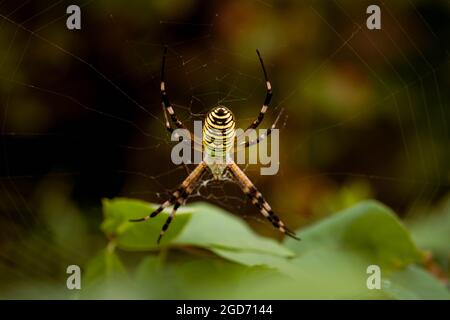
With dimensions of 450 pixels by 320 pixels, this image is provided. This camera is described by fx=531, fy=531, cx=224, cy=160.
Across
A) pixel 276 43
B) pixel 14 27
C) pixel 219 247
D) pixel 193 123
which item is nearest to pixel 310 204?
pixel 276 43

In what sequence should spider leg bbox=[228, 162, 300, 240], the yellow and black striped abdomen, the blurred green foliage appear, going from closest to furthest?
the blurred green foliage → the yellow and black striped abdomen → spider leg bbox=[228, 162, 300, 240]

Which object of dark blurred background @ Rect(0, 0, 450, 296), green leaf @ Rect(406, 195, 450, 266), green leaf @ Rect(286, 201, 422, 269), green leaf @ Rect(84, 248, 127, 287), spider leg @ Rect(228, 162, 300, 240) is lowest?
green leaf @ Rect(84, 248, 127, 287)

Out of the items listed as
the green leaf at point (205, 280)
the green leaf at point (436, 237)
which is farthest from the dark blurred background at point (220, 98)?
the green leaf at point (205, 280)

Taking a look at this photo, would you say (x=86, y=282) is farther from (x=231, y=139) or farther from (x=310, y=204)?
(x=310, y=204)

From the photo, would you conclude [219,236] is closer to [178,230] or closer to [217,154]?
[178,230]

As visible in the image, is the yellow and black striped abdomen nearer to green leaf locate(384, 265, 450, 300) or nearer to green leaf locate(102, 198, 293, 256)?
green leaf locate(102, 198, 293, 256)

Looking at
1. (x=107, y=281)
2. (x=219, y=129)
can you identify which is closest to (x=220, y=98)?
(x=219, y=129)

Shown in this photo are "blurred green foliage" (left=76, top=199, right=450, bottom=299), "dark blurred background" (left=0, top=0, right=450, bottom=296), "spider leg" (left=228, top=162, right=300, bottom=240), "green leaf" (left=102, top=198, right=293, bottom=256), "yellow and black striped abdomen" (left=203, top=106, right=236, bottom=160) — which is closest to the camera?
"blurred green foliage" (left=76, top=199, right=450, bottom=299)

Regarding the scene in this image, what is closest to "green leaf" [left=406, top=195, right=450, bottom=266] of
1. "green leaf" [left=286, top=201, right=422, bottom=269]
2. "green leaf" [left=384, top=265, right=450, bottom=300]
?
"green leaf" [left=384, top=265, right=450, bottom=300]
